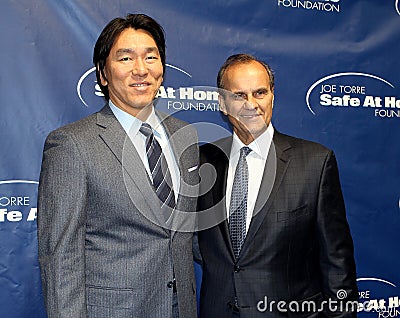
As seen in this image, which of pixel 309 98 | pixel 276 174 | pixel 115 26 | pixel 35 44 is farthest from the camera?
pixel 309 98

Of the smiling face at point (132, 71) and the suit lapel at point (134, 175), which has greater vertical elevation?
the smiling face at point (132, 71)

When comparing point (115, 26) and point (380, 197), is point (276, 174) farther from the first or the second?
point (380, 197)

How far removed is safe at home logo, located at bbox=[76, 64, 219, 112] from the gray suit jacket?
0.63 metres

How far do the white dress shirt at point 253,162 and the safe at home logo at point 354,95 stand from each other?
0.88m

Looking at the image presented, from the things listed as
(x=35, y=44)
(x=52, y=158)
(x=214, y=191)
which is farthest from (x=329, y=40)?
(x=52, y=158)

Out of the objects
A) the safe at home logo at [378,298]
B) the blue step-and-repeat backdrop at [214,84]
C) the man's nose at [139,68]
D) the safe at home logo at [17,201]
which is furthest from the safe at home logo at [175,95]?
the safe at home logo at [378,298]

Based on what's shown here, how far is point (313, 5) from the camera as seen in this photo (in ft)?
9.15

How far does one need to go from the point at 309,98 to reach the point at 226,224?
3.74 feet

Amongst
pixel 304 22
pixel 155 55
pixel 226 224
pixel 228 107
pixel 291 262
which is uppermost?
pixel 304 22

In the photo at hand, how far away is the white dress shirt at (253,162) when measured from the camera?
6.30 ft

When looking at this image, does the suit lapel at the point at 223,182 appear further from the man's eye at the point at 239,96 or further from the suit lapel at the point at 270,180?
the man's eye at the point at 239,96

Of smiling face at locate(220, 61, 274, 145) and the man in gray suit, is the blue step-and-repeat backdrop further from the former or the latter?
the man in gray suit

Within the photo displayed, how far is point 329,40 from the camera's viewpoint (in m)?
2.82

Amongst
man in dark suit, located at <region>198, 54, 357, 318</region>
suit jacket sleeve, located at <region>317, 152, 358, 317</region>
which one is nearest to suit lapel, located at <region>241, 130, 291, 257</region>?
man in dark suit, located at <region>198, 54, 357, 318</region>
